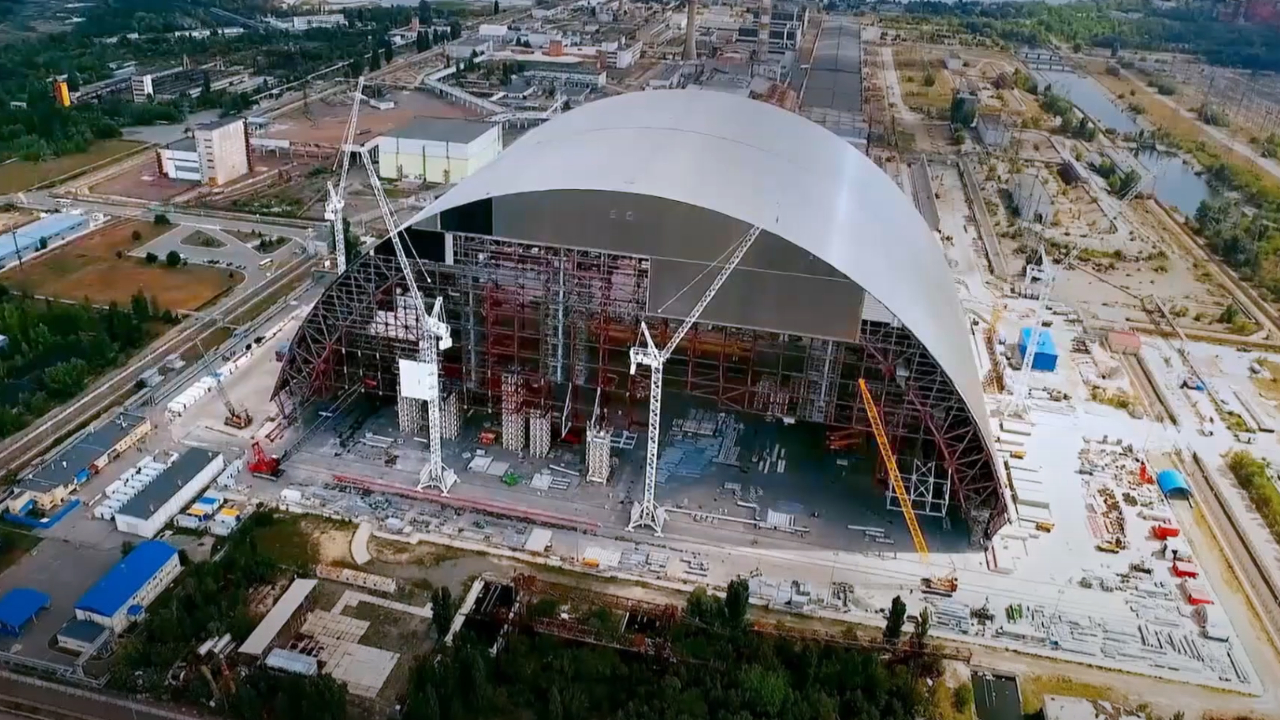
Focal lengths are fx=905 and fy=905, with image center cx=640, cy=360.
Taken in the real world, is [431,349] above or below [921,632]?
above

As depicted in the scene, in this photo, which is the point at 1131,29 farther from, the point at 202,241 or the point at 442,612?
the point at 442,612

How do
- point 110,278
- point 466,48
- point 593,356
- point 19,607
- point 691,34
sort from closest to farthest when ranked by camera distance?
point 19,607
point 593,356
point 110,278
point 691,34
point 466,48

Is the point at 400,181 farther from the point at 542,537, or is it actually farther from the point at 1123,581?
the point at 1123,581

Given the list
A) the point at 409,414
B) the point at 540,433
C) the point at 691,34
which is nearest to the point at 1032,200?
the point at 540,433

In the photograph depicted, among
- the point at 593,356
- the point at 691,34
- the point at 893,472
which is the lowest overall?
the point at 893,472

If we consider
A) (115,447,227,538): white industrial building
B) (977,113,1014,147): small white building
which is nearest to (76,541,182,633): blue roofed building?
(115,447,227,538): white industrial building
